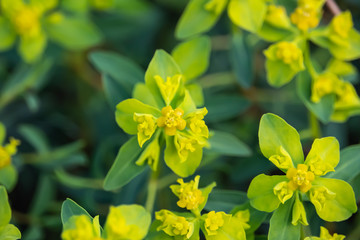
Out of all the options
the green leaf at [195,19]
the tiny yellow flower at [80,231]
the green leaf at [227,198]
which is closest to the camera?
the tiny yellow flower at [80,231]

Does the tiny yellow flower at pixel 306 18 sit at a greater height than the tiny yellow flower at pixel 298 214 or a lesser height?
greater

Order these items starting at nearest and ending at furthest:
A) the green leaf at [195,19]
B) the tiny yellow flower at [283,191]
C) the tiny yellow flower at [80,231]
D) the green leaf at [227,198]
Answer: the tiny yellow flower at [80,231]
the tiny yellow flower at [283,191]
the green leaf at [227,198]
the green leaf at [195,19]

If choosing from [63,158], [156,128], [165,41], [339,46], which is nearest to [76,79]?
[165,41]

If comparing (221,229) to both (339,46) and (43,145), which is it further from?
(43,145)

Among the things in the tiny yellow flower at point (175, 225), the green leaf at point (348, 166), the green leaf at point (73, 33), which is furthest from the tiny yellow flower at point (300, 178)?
the green leaf at point (73, 33)

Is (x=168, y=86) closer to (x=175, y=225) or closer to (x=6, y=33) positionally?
(x=175, y=225)

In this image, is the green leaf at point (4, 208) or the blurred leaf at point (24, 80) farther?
the blurred leaf at point (24, 80)

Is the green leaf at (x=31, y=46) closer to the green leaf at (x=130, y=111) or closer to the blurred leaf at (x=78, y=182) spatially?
the blurred leaf at (x=78, y=182)
